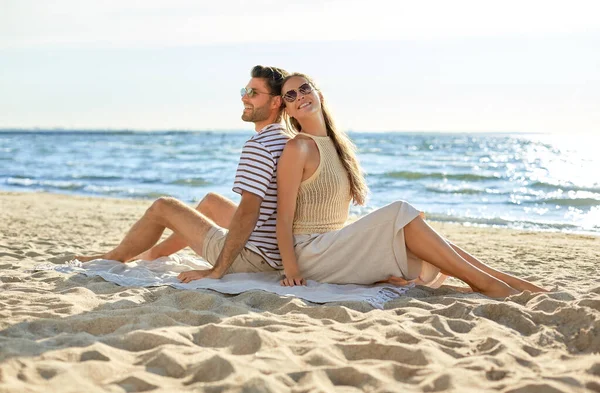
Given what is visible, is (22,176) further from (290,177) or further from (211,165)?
(290,177)

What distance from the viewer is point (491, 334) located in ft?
11.8

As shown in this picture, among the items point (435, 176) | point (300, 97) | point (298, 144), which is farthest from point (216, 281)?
point (435, 176)

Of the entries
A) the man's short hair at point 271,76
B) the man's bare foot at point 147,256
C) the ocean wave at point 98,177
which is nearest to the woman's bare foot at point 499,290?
the man's short hair at point 271,76

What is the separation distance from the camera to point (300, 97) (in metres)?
4.84

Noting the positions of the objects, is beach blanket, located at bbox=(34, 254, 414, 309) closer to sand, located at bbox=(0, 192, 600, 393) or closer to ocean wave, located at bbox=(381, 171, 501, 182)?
sand, located at bbox=(0, 192, 600, 393)

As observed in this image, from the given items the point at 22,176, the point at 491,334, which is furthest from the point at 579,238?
the point at 22,176

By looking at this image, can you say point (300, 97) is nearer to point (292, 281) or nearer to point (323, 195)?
point (323, 195)

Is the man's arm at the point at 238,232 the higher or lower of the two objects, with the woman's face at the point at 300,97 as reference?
lower

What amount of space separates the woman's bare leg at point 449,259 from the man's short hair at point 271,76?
4.37 ft

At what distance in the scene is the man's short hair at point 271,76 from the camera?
5004mm

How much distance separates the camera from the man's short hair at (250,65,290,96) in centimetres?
500

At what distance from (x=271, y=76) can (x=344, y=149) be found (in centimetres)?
72

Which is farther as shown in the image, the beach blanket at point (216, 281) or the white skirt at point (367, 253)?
the white skirt at point (367, 253)

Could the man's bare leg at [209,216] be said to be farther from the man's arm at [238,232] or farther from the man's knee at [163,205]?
the man's arm at [238,232]
